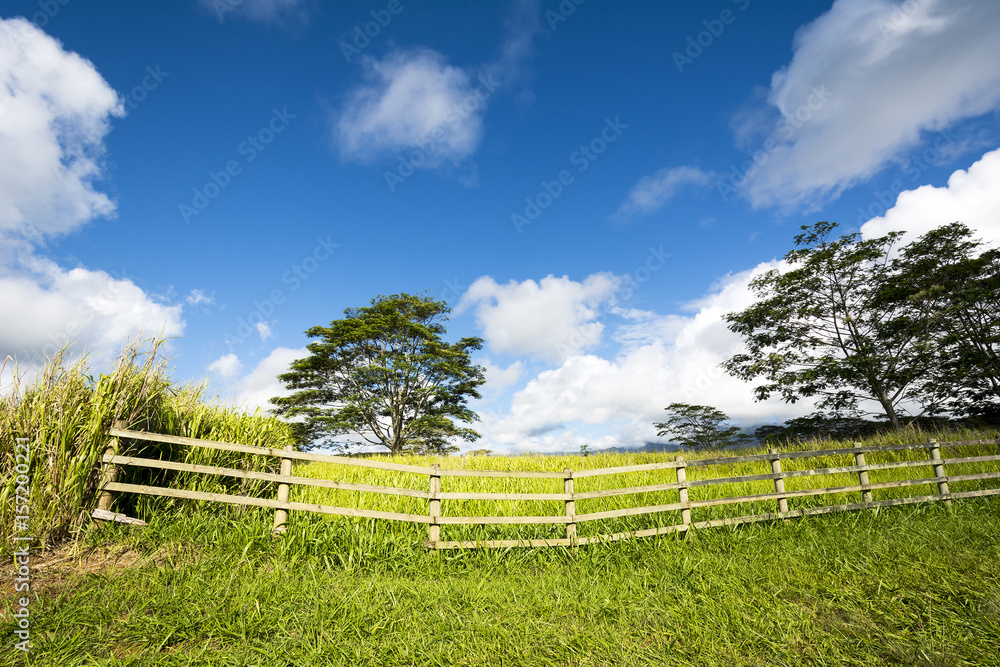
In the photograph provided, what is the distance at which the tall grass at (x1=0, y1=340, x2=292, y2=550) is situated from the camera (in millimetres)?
5680

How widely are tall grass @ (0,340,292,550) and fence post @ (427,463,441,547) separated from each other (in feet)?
9.59

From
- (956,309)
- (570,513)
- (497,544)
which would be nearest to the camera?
(497,544)

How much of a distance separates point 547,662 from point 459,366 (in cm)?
2464

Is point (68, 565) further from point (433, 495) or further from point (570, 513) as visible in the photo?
point (570, 513)

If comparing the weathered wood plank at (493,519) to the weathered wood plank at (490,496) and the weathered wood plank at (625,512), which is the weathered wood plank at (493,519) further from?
the weathered wood plank at (625,512)

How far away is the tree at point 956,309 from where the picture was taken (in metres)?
21.0

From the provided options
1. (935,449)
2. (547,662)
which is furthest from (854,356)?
(547,662)

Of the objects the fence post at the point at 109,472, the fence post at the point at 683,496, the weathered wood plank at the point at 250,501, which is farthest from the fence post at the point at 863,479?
the fence post at the point at 109,472

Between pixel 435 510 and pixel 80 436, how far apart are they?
4.82 meters

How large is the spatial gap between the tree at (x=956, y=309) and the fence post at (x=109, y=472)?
2950cm

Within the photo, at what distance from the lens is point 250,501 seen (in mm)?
6422

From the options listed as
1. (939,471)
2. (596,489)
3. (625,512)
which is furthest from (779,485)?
(939,471)

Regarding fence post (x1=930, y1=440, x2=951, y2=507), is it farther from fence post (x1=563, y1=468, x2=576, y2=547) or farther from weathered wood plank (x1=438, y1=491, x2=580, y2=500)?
weathered wood plank (x1=438, y1=491, x2=580, y2=500)

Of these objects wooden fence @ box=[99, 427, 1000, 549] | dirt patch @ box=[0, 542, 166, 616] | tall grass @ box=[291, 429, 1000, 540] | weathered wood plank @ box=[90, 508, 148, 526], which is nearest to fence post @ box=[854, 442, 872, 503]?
tall grass @ box=[291, 429, 1000, 540]
